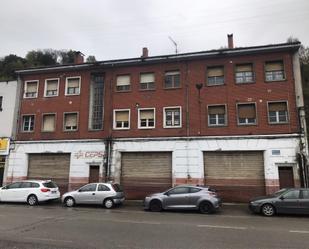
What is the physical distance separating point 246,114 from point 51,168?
15.6m

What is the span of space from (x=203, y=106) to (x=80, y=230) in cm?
1368

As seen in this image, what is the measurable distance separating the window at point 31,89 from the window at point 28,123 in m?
1.80

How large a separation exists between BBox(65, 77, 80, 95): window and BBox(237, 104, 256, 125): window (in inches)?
516

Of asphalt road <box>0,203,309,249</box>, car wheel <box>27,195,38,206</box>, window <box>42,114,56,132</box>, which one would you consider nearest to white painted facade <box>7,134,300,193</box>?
window <box>42,114,56,132</box>

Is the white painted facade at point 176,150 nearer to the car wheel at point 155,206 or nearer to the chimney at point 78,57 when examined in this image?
the car wheel at point 155,206

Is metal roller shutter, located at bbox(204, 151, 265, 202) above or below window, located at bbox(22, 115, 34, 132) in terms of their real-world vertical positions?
below

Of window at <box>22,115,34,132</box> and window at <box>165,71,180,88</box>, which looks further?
window at <box>22,115,34,132</box>

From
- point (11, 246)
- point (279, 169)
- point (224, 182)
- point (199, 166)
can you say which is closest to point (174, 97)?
point (199, 166)

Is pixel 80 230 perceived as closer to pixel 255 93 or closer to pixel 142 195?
pixel 142 195

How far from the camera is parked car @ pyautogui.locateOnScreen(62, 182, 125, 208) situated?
16.9m

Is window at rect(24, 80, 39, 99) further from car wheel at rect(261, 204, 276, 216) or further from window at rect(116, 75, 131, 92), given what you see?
car wheel at rect(261, 204, 276, 216)

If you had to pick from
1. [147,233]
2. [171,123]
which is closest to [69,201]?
[171,123]

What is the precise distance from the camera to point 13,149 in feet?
79.6

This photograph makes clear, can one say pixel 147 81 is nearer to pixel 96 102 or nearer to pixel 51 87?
pixel 96 102
